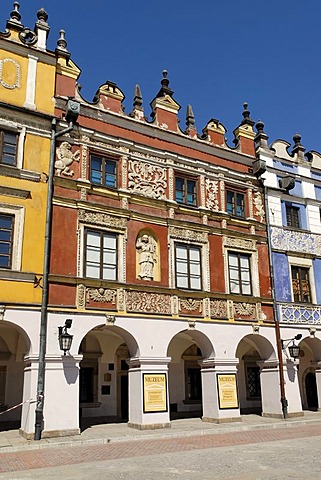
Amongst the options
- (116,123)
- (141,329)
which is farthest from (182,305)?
(116,123)

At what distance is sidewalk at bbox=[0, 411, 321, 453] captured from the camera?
1218cm

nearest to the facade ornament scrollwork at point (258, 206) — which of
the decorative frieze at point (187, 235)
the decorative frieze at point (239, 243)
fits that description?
the decorative frieze at point (239, 243)

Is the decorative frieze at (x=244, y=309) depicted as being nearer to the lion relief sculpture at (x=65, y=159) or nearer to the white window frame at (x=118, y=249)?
the white window frame at (x=118, y=249)

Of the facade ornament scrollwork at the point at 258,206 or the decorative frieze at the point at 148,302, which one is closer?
the decorative frieze at the point at 148,302

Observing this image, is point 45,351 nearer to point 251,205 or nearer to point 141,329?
point 141,329

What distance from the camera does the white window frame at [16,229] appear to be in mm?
13828

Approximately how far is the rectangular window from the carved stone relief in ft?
14.8

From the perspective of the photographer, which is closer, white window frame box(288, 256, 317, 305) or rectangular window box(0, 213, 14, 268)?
rectangular window box(0, 213, 14, 268)

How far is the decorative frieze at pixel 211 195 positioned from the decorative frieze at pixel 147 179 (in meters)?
2.02

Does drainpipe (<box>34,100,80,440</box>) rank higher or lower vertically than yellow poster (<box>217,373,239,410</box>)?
higher

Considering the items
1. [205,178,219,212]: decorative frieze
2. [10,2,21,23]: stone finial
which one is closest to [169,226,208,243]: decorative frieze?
[205,178,219,212]: decorative frieze

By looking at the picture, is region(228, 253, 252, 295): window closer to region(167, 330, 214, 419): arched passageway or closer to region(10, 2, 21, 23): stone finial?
region(167, 330, 214, 419): arched passageway

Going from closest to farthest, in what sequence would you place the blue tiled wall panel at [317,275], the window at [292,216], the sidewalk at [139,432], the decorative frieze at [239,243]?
the sidewalk at [139,432] < the decorative frieze at [239,243] < the blue tiled wall panel at [317,275] < the window at [292,216]

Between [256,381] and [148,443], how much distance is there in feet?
34.4
